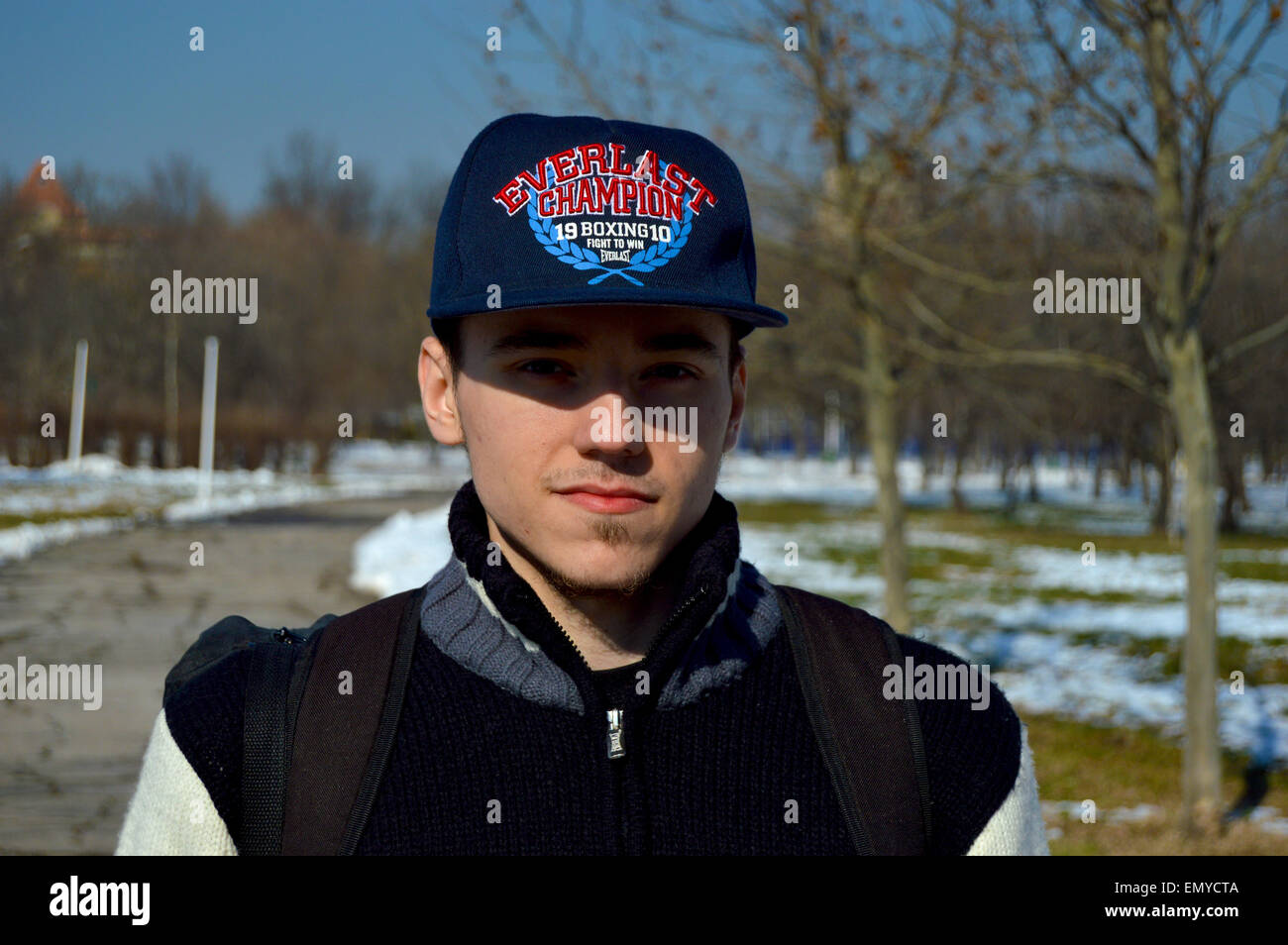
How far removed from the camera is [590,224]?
1.71 m

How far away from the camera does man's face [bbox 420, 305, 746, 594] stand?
1.72m

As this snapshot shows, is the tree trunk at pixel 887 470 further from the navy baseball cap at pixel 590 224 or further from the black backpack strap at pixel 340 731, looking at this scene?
the black backpack strap at pixel 340 731

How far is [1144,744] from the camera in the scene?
26.5ft

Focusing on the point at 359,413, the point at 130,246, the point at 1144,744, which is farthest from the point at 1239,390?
the point at 359,413

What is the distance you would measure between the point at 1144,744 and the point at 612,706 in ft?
24.0

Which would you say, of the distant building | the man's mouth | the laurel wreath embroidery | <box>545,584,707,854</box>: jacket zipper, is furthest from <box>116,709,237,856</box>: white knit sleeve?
the distant building

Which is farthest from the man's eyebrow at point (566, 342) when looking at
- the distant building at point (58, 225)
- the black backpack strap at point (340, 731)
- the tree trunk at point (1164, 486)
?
the tree trunk at point (1164, 486)

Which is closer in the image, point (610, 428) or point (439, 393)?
point (610, 428)

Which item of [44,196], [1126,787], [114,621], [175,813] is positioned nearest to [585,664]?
[175,813]

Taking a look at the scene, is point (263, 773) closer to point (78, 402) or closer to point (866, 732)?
point (866, 732)

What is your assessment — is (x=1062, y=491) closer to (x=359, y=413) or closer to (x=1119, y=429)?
(x=1119, y=429)

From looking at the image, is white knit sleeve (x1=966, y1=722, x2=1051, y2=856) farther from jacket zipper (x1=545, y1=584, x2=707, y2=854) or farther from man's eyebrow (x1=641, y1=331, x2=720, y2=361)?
man's eyebrow (x1=641, y1=331, x2=720, y2=361)

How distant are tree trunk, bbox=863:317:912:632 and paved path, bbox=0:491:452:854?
4.93 meters

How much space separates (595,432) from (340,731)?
546 millimetres
